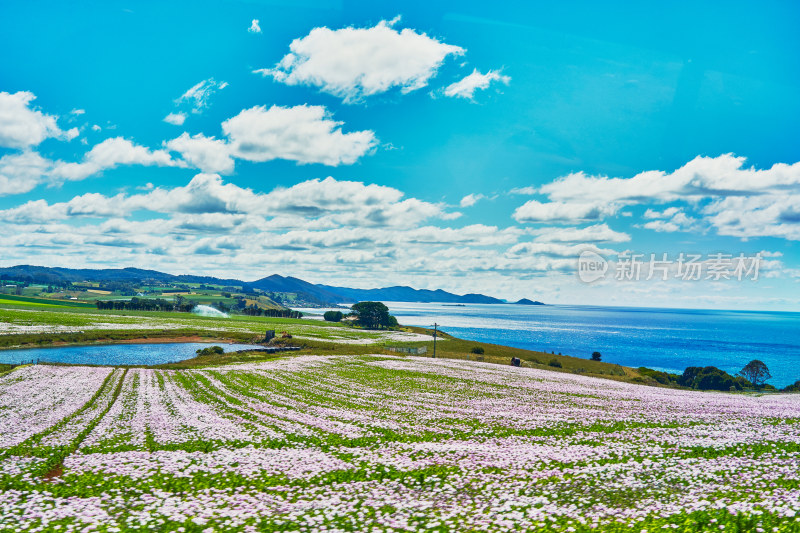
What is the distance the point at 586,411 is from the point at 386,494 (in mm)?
23935

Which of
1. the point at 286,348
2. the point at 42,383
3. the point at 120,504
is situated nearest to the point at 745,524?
the point at 120,504

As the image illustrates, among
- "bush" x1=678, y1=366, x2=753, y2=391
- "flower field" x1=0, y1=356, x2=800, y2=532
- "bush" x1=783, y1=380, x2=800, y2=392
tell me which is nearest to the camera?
"flower field" x1=0, y1=356, x2=800, y2=532

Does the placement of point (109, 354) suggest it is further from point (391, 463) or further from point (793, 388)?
point (793, 388)

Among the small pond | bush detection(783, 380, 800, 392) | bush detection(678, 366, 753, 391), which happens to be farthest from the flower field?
bush detection(678, 366, 753, 391)

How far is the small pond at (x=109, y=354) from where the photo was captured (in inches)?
3194

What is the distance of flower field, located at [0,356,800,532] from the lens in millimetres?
13977

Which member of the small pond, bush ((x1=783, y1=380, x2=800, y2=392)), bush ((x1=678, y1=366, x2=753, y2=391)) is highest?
bush ((x1=783, y1=380, x2=800, y2=392))

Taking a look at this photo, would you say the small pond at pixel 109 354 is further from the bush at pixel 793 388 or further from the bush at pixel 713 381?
the bush at pixel 793 388

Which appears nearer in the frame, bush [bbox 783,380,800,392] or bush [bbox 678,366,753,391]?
bush [bbox 783,380,800,392]

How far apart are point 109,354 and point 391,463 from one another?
92.3m

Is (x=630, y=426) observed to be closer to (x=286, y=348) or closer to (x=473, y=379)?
(x=473, y=379)

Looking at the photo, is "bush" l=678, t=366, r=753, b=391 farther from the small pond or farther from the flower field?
the small pond

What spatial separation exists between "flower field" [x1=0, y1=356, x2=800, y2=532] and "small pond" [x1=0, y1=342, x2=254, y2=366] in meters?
45.4

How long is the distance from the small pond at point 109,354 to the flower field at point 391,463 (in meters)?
45.4
